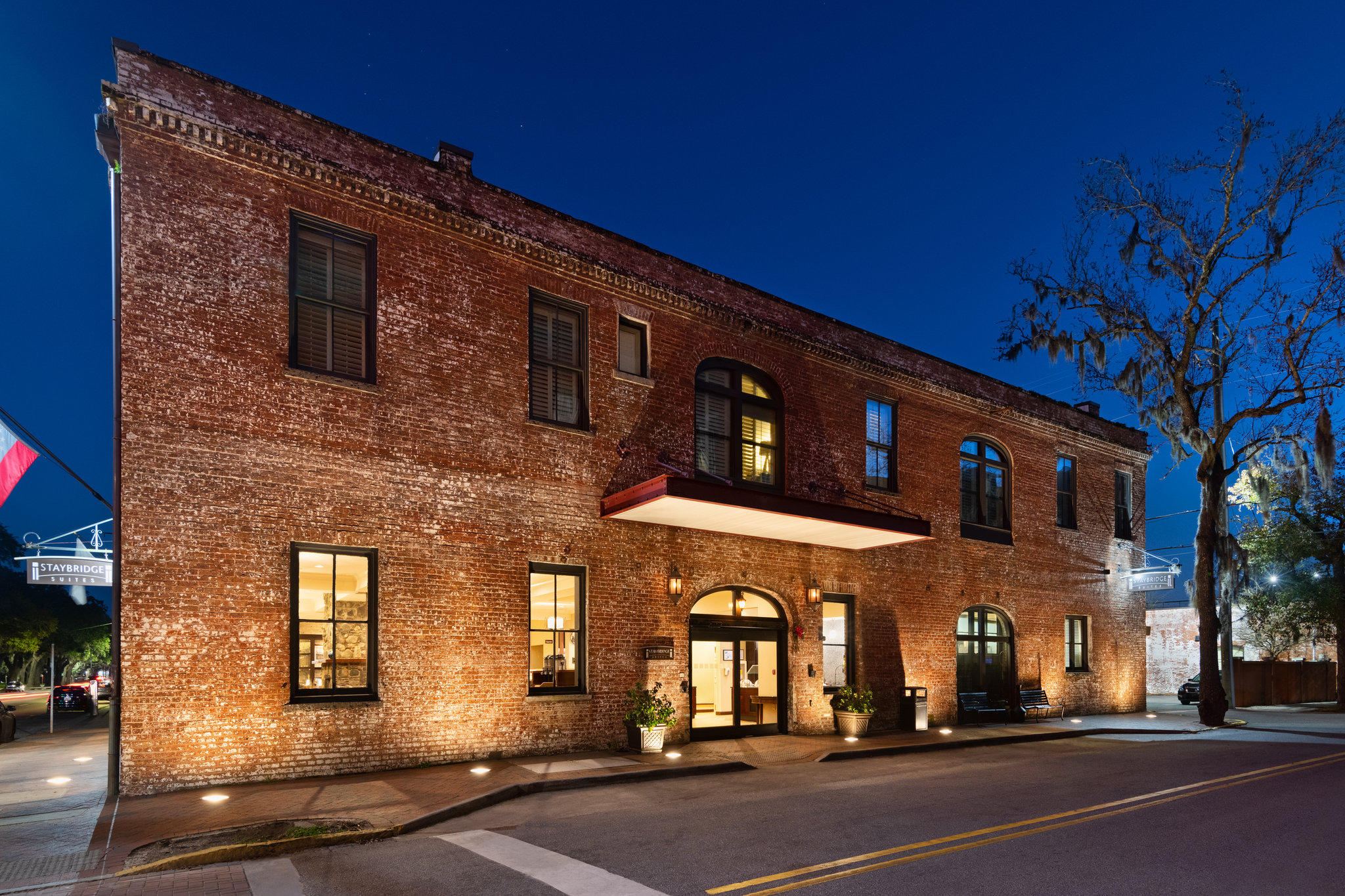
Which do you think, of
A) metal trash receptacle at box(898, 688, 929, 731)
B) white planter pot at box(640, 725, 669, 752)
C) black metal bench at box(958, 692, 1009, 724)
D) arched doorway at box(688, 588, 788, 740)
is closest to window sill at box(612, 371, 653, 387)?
arched doorway at box(688, 588, 788, 740)

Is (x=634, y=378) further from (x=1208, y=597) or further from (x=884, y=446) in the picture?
(x=1208, y=597)

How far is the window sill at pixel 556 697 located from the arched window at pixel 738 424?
15.1 ft

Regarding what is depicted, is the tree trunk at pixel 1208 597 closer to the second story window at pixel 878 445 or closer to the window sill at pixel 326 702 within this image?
the second story window at pixel 878 445

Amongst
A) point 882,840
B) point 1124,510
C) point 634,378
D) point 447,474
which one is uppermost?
point 634,378

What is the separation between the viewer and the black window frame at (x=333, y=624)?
438 inches

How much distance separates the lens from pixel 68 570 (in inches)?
460

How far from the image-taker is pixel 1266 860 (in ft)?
24.2

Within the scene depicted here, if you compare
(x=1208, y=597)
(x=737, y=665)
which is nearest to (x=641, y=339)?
(x=737, y=665)

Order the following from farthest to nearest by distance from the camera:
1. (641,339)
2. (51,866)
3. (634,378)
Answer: (641,339) < (634,378) < (51,866)

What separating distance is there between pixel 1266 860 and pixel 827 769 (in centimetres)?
638

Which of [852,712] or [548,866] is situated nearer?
[548,866]

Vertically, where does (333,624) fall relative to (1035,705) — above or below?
above

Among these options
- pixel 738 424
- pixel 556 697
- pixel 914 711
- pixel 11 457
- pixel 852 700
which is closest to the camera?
pixel 11 457

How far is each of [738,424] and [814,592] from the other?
12.0 feet
